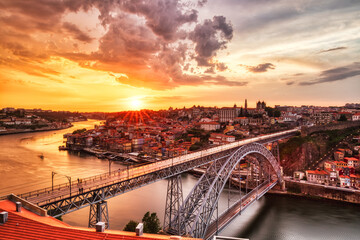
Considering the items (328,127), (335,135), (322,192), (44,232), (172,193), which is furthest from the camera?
(328,127)

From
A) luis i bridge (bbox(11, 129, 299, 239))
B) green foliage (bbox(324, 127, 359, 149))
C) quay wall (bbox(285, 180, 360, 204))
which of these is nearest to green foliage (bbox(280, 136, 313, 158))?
green foliage (bbox(324, 127, 359, 149))

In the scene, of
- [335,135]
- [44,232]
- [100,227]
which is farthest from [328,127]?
[44,232]

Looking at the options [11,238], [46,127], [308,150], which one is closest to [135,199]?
[11,238]

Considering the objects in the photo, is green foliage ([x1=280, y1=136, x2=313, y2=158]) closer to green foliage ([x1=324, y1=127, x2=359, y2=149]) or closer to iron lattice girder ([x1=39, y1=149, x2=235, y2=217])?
green foliage ([x1=324, y1=127, x2=359, y2=149])

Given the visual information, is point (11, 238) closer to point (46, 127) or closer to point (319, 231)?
point (319, 231)

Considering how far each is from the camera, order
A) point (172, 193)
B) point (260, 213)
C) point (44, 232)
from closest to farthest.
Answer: point (44, 232)
point (172, 193)
point (260, 213)

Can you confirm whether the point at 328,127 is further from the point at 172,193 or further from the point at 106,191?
the point at 106,191

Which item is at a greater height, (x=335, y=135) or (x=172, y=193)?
(x=335, y=135)

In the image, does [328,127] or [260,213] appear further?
[328,127]
